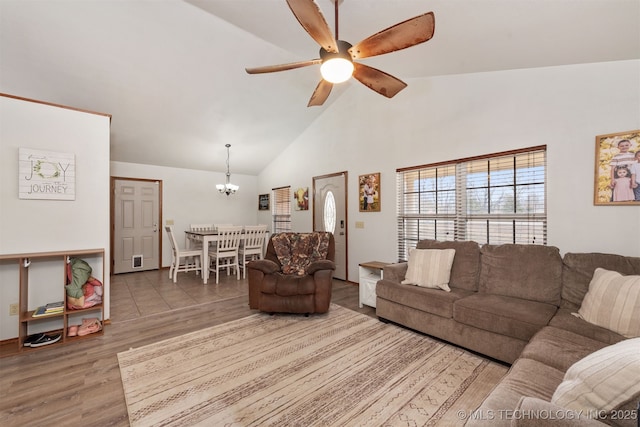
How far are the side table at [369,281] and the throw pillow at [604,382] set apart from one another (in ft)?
7.86

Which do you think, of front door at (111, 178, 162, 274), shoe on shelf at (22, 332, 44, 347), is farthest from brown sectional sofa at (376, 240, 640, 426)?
front door at (111, 178, 162, 274)

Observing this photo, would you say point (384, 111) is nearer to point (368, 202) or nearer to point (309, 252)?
point (368, 202)

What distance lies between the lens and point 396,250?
396 centimetres

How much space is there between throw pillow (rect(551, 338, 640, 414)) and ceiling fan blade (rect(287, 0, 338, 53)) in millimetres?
1991

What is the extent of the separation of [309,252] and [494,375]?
2309 millimetres

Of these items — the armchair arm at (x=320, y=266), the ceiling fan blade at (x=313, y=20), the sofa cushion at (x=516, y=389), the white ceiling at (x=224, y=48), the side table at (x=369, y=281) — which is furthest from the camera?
the side table at (x=369, y=281)

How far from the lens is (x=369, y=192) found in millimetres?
4340

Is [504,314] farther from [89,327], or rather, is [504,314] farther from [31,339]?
[31,339]

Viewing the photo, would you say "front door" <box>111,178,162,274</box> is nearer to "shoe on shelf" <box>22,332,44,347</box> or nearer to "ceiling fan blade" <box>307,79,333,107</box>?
"shoe on shelf" <box>22,332,44,347</box>

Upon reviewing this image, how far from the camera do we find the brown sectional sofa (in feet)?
4.62

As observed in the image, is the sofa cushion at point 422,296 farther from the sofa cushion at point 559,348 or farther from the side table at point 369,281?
the sofa cushion at point 559,348

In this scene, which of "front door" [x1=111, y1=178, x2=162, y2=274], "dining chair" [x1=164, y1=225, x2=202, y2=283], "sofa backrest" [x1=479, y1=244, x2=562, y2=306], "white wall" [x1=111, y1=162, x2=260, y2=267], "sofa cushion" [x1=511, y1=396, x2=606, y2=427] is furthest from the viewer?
"white wall" [x1=111, y1=162, x2=260, y2=267]

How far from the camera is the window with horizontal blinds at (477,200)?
2809 millimetres

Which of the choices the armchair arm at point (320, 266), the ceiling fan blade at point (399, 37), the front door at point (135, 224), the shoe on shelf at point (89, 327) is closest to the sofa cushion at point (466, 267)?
the armchair arm at point (320, 266)
